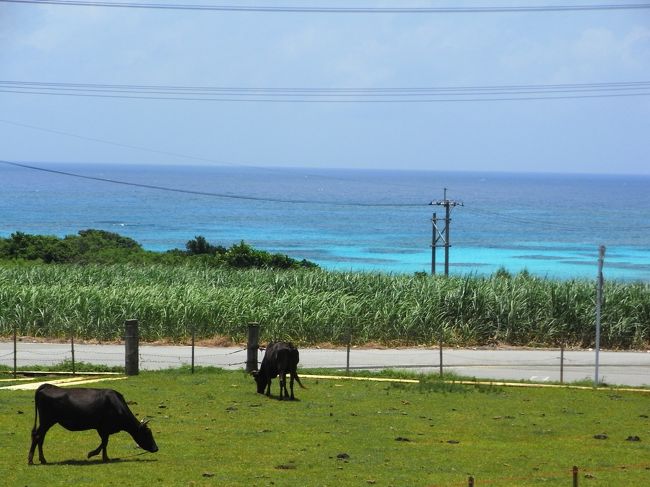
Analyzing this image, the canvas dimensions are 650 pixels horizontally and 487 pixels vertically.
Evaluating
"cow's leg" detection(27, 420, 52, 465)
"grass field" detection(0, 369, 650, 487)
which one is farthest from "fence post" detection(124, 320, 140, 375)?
"cow's leg" detection(27, 420, 52, 465)

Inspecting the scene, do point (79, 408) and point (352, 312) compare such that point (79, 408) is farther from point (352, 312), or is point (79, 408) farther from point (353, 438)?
point (352, 312)

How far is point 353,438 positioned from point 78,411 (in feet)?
16.4

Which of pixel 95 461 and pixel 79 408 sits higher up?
pixel 79 408

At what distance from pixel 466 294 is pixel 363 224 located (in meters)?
136

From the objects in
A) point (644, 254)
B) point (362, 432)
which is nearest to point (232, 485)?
point (362, 432)

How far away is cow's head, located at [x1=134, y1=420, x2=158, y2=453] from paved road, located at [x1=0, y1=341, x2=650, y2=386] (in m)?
13.7

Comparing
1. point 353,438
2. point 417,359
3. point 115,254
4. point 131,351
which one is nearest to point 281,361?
point 353,438

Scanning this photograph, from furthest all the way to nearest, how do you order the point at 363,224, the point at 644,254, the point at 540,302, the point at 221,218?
the point at 221,218, the point at 363,224, the point at 644,254, the point at 540,302

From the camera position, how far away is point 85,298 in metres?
40.6

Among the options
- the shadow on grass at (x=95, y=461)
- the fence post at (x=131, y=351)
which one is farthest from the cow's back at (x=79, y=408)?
the fence post at (x=131, y=351)

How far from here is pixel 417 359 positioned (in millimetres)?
35344

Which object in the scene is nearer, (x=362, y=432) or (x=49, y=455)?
(x=49, y=455)

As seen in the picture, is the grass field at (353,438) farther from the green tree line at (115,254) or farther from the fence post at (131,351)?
the green tree line at (115,254)

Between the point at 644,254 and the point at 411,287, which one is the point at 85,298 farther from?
the point at 644,254
